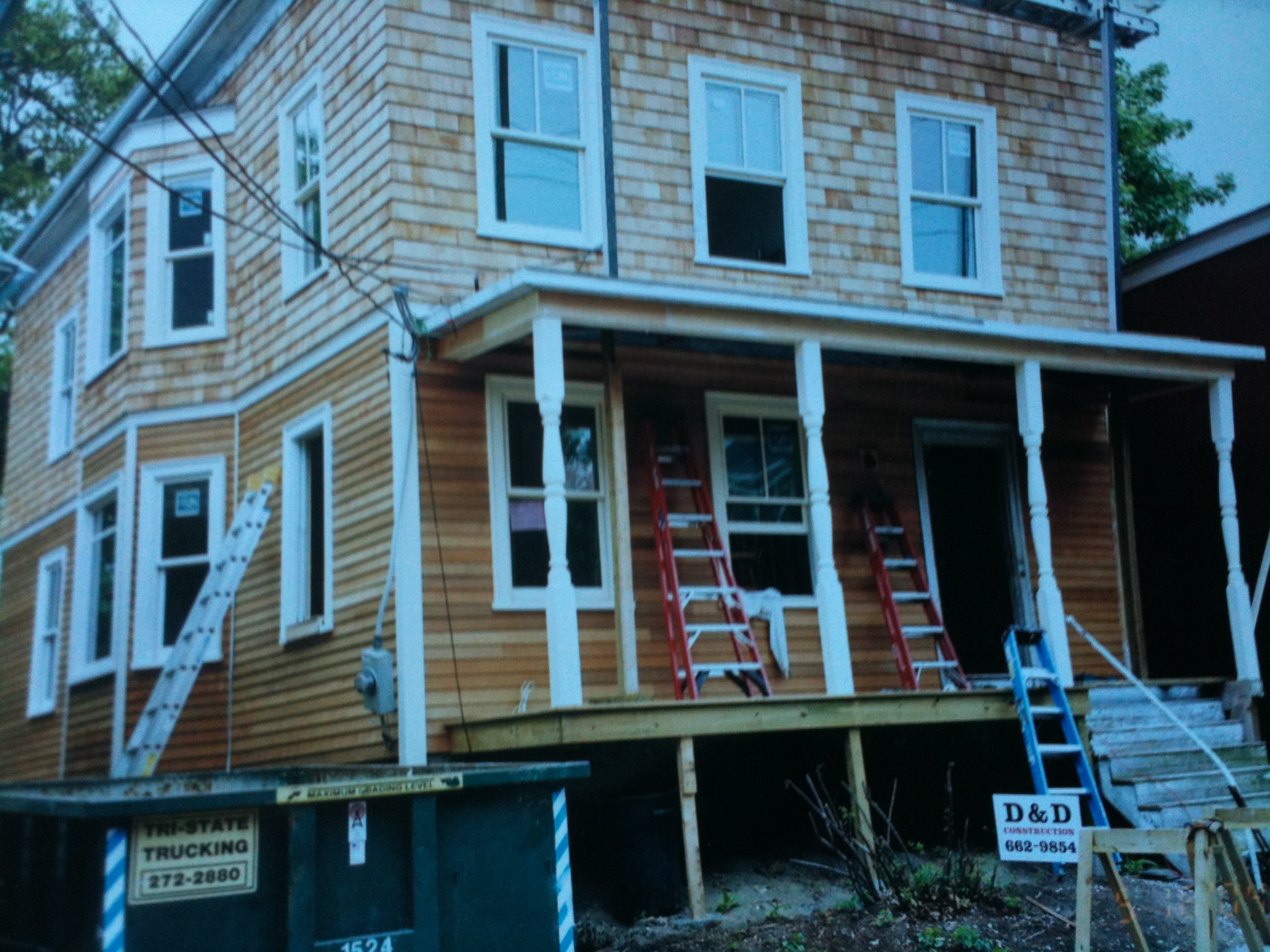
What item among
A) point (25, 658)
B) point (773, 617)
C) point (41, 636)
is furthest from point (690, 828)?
point (25, 658)

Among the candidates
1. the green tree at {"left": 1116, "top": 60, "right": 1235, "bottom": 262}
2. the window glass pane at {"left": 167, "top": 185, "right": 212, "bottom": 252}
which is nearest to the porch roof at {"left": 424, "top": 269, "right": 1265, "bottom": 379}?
the window glass pane at {"left": 167, "top": 185, "right": 212, "bottom": 252}

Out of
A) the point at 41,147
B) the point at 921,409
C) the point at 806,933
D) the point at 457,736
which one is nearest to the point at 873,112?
the point at 921,409

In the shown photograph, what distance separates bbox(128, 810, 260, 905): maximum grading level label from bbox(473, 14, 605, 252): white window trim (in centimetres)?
687

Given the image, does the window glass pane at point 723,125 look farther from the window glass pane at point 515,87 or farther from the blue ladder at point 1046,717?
the blue ladder at point 1046,717

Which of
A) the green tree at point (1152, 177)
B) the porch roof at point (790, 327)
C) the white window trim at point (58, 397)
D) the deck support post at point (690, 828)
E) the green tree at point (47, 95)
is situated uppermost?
the green tree at point (47, 95)

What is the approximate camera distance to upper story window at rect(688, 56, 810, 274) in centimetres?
1284

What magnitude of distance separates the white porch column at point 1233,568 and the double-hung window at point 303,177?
7.91 metres

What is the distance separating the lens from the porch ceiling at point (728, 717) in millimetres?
9352

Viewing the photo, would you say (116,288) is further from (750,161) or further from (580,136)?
(750,161)

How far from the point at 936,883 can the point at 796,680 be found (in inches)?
129

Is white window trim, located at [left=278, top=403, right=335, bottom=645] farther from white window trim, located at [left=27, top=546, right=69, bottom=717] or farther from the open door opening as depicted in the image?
the open door opening

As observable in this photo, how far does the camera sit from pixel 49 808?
550 centimetres

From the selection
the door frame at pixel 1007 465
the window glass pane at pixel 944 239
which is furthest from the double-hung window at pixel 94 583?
the window glass pane at pixel 944 239

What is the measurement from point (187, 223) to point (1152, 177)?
14.9m
